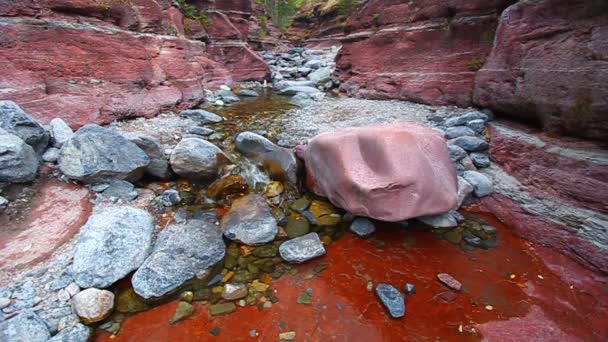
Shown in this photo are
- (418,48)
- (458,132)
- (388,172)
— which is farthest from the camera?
(418,48)

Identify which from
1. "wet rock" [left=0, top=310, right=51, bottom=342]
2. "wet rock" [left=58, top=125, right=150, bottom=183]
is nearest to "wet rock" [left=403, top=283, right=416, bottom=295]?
"wet rock" [left=0, top=310, right=51, bottom=342]

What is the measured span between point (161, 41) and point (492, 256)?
7.71 metres

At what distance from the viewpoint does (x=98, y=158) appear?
10.2 feet

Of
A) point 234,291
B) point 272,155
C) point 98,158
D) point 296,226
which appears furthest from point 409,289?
point 98,158

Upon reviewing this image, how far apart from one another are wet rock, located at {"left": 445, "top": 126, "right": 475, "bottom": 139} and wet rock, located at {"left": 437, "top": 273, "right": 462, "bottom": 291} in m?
2.58

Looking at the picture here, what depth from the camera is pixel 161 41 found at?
6.79 metres

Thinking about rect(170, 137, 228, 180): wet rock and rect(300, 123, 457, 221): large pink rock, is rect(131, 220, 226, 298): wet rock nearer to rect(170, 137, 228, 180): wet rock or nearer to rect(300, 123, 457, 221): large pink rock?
rect(170, 137, 228, 180): wet rock

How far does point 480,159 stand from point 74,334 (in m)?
4.41

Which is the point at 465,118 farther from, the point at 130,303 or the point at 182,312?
the point at 130,303

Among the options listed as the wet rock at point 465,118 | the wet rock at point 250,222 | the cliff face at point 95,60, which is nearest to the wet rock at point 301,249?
the wet rock at point 250,222

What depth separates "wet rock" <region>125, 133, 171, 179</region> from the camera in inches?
138

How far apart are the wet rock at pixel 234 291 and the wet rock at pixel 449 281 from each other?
5.27 feet

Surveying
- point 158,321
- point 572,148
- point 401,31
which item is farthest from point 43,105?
point 401,31

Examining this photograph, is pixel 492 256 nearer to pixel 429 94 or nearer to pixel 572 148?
pixel 572 148
